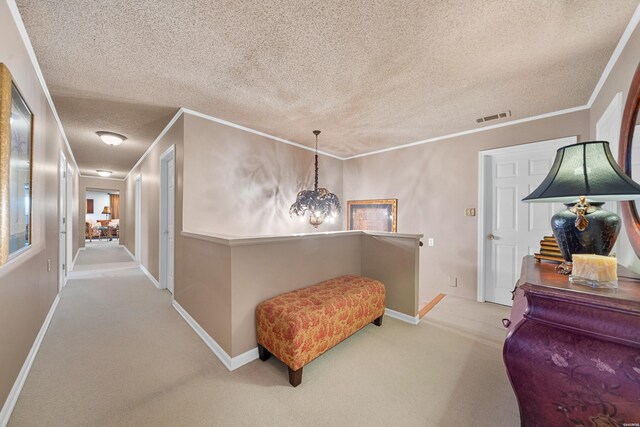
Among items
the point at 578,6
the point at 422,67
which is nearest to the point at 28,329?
the point at 422,67

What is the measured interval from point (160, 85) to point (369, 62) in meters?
1.97

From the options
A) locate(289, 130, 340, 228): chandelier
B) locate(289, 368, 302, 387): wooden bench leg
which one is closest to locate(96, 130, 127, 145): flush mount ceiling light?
locate(289, 130, 340, 228): chandelier

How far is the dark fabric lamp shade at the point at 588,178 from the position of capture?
1021mm

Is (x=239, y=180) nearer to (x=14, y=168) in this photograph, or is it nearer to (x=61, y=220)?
(x=14, y=168)

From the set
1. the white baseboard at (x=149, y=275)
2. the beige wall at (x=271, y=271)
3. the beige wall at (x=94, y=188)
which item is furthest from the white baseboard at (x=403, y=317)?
the beige wall at (x=94, y=188)

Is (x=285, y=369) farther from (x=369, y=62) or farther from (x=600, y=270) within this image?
(x=369, y=62)

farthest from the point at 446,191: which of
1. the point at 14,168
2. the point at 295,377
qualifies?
the point at 14,168

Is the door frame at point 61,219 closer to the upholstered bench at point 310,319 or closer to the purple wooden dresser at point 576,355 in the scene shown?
the upholstered bench at point 310,319

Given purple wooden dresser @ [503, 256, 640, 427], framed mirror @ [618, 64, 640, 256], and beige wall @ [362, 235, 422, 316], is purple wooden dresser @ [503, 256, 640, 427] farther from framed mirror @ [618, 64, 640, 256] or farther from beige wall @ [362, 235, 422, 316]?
beige wall @ [362, 235, 422, 316]

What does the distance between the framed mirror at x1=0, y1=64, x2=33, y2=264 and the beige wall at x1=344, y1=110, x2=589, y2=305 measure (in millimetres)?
4216

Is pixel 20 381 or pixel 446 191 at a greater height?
pixel 446 191

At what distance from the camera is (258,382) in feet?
5.90

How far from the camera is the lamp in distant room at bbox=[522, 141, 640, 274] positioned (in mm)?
1051

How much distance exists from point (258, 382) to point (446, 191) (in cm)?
342
